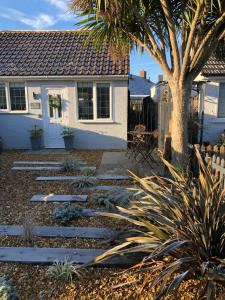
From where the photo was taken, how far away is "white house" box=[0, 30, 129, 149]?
1019 cm

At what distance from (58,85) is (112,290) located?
8.74m

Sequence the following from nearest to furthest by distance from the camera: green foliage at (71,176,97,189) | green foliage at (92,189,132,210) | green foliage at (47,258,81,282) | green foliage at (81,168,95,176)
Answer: green foliage at (47,258,81,282) < green foliage at (92,189,132,210) < green foliage at (71,176,97,189) < green foliage at (81,168,95,176)

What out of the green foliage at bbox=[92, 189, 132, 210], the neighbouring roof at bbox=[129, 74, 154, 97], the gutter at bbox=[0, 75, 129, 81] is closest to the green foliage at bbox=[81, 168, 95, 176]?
the green foliage at bbox=[92, 189, 132, 210]

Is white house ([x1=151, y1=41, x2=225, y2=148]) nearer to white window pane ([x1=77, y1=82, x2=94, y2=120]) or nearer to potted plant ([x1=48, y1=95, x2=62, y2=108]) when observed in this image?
white window pane ([x1=77, y1=82, x2=94, y2=120])

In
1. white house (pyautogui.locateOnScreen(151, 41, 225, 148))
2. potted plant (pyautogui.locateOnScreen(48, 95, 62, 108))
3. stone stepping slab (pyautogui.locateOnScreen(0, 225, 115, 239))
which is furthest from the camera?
potted plant (pyautogui.locateOnScreen(48, 95, 62, 108))

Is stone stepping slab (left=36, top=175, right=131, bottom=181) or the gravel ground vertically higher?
stone stepping slab (left=36, top=175, right=131, bottom=181)

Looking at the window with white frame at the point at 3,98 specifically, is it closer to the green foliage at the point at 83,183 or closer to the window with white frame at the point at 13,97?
the window with white frame at the point at 13,97

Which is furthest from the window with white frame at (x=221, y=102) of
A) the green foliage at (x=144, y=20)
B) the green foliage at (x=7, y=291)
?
the green foliage at (x=7, y=291)

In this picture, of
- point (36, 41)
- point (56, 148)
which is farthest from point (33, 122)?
point (36, 41)

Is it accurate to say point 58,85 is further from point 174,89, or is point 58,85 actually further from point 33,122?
point 174,89

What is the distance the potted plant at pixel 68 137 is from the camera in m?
10.4

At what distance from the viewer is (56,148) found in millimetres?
10867

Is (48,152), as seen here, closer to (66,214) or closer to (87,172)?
(87,172)

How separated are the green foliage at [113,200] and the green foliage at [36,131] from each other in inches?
239
